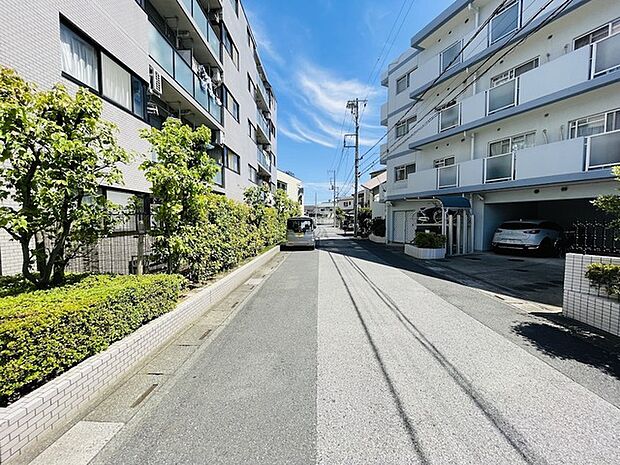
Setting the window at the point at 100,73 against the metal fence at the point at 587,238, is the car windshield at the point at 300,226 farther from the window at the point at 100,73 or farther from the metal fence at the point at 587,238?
the metal fence at the point at 587,238

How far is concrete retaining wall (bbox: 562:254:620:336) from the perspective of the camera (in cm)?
455

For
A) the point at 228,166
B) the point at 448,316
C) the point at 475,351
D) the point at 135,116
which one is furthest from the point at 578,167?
the point at 228,166

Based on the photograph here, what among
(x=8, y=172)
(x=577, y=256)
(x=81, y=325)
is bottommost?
(x=81, y=325)

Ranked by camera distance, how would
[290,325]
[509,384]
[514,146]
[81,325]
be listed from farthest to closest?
[514,146]
[290,325]
[509,384]
[81,325]

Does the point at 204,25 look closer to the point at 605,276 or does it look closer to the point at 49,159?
the point at 49,159

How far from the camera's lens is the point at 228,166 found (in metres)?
16.7

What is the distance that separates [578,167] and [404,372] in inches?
412

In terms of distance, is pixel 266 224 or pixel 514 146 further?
pixel 266 224

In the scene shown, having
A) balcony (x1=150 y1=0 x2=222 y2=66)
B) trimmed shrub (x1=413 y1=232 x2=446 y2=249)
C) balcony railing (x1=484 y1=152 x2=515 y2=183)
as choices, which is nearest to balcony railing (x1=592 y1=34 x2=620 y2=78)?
balcony railing (x1=484 y1=152 x2=515 y2=183)

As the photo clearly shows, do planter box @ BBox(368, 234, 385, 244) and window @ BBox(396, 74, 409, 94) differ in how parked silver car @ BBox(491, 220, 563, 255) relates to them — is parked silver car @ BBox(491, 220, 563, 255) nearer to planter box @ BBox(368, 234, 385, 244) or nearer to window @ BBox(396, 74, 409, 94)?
planter box @ BBox(368, 234, 385, 244)

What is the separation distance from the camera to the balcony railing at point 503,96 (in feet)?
39.1

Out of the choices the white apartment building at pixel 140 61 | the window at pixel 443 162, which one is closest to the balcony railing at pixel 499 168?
the window at pixel 443 162

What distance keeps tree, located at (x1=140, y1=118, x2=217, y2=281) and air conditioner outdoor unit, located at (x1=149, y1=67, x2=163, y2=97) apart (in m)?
4.37

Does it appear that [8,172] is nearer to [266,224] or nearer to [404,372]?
[404,372]
